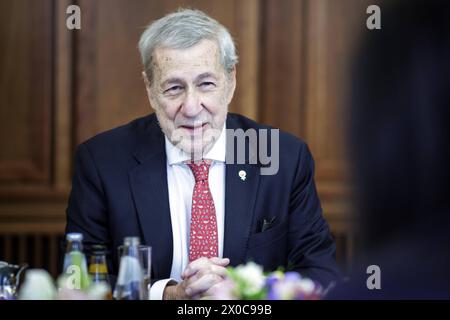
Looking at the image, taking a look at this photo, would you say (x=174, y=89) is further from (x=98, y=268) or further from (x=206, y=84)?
(x=98, y=268)

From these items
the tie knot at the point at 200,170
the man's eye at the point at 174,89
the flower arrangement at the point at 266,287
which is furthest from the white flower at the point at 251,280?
the man's eye at the point at 174,89

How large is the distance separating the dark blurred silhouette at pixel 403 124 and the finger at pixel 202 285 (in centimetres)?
96

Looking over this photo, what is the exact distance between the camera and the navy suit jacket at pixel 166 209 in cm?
211

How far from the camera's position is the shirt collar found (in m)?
2.21

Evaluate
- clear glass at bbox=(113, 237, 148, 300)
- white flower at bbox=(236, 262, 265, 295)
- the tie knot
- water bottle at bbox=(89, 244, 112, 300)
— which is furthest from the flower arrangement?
the tie knot

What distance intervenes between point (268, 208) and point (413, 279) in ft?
4.52

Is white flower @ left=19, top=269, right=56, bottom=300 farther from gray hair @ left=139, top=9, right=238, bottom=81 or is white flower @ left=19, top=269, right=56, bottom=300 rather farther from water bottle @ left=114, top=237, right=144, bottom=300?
gray hair @ left=139, top=9, right=238, bottom=81

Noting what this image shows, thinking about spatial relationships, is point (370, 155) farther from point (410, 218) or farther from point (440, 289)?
point (440, 289)

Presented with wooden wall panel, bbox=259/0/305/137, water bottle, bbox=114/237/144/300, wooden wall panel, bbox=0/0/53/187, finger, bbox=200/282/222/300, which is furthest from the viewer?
wooden wall panel, bbox=259/0/305/137

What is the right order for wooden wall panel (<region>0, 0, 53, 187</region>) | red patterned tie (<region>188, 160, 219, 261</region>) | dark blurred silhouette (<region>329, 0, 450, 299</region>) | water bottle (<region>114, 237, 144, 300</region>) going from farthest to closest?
wooden wall panel (<region>0, 0, 53, 187</region>), red patterned tie (<region>188, 160, 219, 261</region>), water bottle (<region>114, 237, 144, 300</region>), dark blurred silhouette (<region>329, 0, 450, 299</region>)

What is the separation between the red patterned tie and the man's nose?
0.70 feet

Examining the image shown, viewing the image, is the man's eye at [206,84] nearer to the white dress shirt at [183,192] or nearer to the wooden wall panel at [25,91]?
the white dress shirt at [183,192]

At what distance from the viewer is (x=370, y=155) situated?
728 millimetres

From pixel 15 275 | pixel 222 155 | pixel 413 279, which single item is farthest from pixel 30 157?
pixel 413 279
